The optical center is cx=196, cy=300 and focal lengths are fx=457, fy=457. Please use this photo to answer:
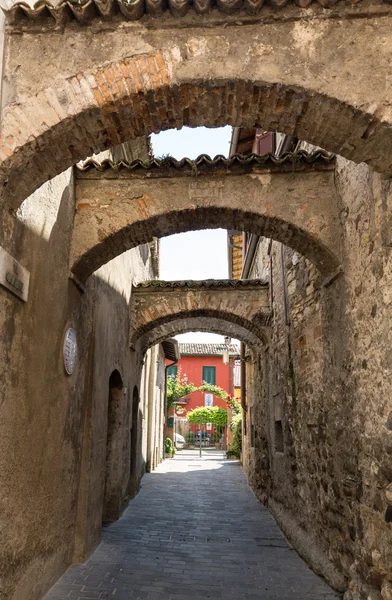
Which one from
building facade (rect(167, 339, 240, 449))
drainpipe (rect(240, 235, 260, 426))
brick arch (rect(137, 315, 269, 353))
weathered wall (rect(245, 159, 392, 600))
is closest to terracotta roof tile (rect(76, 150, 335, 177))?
weathered wall (rect(245, 159, 392, 600))

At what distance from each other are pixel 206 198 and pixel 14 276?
2536 millimetres

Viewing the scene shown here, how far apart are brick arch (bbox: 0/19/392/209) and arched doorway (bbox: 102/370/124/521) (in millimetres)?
5051

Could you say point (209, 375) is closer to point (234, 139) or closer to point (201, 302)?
point (234, 139)

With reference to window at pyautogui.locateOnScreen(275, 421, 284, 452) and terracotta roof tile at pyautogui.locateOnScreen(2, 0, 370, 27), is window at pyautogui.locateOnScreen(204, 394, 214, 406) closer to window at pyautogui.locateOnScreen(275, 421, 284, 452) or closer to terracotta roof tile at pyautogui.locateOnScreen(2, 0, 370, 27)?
window at pyautogui.locateOnScreen(275, 421, 284, 452)

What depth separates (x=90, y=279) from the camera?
5.52 m

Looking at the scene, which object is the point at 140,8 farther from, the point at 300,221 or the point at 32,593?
the point at 32,593

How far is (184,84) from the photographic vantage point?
2.97 meters

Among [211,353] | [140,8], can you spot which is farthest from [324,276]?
[211,353]

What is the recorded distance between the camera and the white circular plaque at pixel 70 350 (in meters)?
4.52

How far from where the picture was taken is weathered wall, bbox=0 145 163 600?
3305 mm

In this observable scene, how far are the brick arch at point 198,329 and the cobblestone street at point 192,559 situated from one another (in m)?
3.41

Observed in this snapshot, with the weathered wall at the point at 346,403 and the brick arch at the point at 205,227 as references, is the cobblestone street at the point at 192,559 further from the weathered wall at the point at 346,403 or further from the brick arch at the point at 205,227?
the brick arch at the point at 205,227

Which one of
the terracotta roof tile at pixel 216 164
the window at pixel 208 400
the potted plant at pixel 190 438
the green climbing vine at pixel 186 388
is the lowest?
the potted plant at pixel 190 438

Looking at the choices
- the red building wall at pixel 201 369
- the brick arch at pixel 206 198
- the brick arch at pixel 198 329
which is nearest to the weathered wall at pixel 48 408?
the brick arch at pixel 206 198
